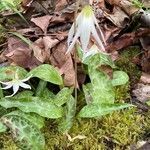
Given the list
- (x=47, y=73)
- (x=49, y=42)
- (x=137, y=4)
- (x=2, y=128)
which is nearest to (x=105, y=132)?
(x=47, y=73)

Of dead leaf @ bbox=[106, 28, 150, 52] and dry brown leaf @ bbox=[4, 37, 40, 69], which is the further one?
dead leaf @ bbox=[106, 28, 150, 52]

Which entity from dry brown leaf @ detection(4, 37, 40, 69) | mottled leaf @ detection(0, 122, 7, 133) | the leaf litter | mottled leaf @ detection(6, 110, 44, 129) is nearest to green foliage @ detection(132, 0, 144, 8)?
the leaf litter

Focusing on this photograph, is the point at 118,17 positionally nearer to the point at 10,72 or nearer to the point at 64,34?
the point at 64,34

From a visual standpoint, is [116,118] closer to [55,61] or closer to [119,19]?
[55,61]

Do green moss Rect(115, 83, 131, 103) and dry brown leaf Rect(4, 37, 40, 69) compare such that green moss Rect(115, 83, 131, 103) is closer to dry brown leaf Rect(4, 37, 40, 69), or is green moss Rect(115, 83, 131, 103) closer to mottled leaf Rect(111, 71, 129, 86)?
mottled leaf Rect(111, 71, 129, 86)

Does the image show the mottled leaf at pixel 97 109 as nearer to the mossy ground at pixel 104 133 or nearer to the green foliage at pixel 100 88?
the green foliage at pixel 100 88

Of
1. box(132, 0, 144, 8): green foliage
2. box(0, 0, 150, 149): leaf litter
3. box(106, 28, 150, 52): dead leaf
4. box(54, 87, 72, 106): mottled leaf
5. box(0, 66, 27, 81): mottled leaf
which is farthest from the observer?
box(132, 0, 144, 8): green foliage

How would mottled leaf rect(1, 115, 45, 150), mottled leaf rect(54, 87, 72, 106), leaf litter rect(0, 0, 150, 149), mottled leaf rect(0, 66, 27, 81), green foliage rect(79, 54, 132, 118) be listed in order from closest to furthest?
1. mottled leaf rect(1, 115, 45, 150)
2. green foliage rect(79, 54, 132, 118)
3. mottled leaf rect(54, 87, 72, 106)
4. mottled leaf rect(0, 66, 27, 81)
5. leaf litter rect(0, 0, 150, 149)
